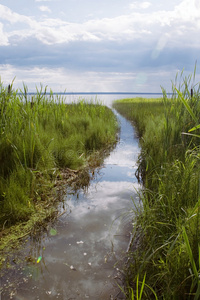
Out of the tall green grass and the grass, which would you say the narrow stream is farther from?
the tall green grass

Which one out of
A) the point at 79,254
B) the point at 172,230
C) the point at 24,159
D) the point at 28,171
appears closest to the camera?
the point at 172,230

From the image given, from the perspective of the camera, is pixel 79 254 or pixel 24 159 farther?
pixel 24 159

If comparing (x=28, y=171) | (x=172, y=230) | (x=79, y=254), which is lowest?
(x=79, y=254)

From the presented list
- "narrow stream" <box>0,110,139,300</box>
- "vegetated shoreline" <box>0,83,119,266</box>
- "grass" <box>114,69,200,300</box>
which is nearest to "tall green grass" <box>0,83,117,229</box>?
"vegetated shoreline" <box>0,83,119,266</box>

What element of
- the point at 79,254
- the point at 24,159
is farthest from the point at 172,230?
the point at 24,159

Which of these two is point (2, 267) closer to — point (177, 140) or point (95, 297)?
point (95, 297)

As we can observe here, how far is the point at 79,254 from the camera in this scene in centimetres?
253

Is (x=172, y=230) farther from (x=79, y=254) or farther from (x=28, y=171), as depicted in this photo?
(x=28, y=171)

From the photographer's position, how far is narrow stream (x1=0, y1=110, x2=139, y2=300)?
2.08 m

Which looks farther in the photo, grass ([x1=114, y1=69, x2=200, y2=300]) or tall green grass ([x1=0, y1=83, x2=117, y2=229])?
tall green grass ([x1=0, y1=83, x2=117, y2=229])

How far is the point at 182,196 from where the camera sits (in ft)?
8.43

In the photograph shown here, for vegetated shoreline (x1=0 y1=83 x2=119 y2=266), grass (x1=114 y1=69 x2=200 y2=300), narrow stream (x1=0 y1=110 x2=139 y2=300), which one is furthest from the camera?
vegetated shoreline (x1=0 y1=83 x2=119 y2=266)

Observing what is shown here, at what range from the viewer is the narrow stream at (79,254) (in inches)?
81.8

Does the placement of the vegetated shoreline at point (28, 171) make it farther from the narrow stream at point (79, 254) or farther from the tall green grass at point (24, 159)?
the narrow stream at point (79, 254)
